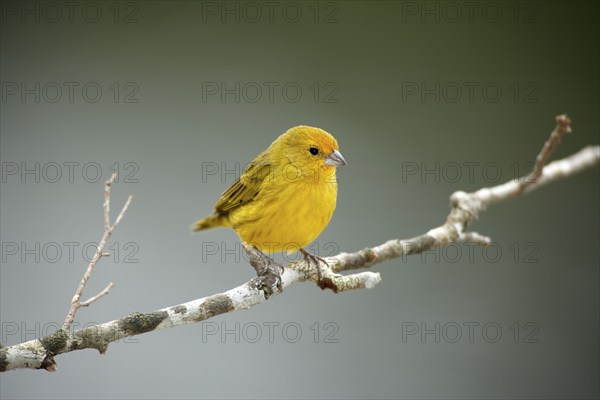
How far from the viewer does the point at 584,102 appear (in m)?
4.61

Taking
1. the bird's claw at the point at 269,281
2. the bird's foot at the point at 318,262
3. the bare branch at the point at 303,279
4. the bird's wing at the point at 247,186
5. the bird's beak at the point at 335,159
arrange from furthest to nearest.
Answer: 1. the bird's wing at the point at 247,186
2. the bird's beak at the point at 335,159
3. the bird's foot at the point at 318,262
4. the bird's claw at the point at 269,281
5. the bare branch at the point at 303,279

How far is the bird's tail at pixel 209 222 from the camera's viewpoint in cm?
355

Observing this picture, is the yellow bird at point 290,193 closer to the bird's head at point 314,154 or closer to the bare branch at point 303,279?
the bird's head at point 314,154

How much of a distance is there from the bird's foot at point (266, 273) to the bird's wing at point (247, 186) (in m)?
0.56

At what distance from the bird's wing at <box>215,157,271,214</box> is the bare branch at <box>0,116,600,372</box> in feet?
1.82

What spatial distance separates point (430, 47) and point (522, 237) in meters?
1.46

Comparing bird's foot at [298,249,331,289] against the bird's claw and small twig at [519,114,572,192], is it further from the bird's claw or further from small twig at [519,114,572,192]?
small twig at [519,114,572,192]

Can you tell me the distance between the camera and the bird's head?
310 cm

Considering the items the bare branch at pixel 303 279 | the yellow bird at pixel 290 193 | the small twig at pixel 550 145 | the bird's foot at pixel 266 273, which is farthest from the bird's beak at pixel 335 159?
the small twig at pixel 550 145

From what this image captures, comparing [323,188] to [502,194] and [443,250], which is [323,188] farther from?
[443,250]

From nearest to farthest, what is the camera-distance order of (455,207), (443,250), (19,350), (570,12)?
(19,350), (455,207), (443,250), (570,12)

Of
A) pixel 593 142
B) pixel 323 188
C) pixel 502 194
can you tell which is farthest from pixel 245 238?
pixel 593 142

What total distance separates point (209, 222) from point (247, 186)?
482 mm

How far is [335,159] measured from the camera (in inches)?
122
